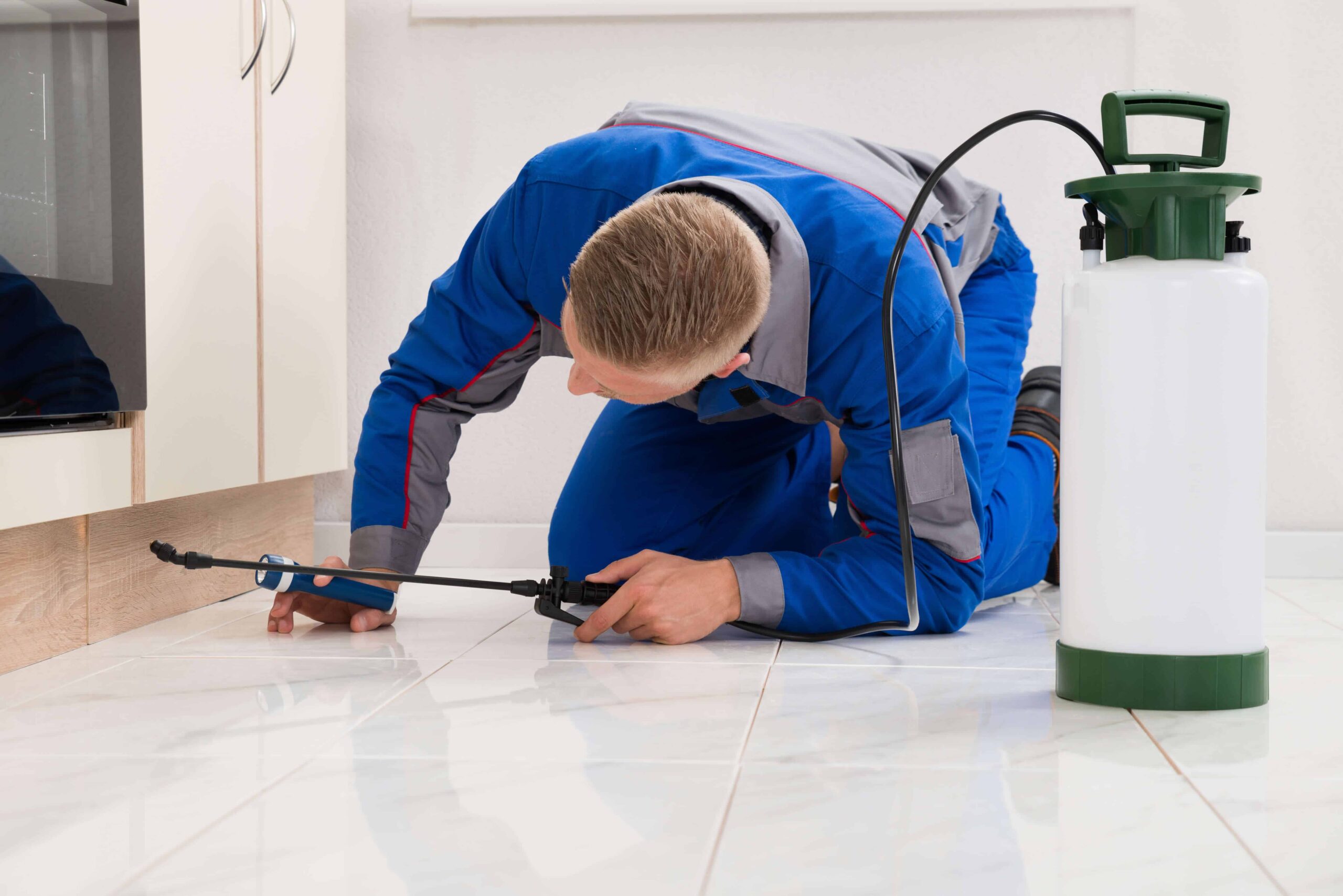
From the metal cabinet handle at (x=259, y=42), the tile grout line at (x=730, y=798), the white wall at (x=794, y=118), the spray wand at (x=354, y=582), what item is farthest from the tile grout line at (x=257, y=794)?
the white wall at (x=794, y=118)

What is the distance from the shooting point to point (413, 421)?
4.36ft

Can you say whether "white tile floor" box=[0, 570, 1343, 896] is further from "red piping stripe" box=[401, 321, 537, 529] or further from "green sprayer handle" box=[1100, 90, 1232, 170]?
"green sprayer handle" box=[1100, 90, 1232, 170]

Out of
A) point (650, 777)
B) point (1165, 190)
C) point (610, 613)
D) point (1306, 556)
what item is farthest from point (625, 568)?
point (1306, 556)

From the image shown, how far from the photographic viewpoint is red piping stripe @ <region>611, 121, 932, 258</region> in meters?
1.22

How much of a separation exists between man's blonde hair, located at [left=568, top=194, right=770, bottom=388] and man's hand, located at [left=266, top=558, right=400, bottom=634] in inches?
16.9

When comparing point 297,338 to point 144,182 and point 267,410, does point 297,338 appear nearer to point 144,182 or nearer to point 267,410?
point 267,410

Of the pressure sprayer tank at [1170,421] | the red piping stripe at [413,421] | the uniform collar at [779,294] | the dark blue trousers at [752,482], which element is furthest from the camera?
the dark blue trousers at [752,482]

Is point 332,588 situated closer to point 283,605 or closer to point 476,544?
point 283,605

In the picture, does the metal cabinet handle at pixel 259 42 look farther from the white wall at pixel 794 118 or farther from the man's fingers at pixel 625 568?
the man's fingers at pixel 625 568

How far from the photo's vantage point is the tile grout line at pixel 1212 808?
1.85 ft

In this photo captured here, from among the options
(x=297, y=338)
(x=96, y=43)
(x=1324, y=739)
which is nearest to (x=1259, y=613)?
(x=1324, y=739)

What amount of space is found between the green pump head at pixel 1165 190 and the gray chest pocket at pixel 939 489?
305 millimetres

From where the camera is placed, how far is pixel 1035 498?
1.54 metres

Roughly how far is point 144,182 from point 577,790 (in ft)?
3.05
